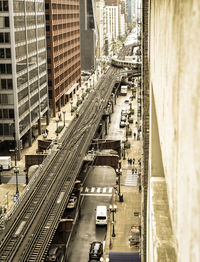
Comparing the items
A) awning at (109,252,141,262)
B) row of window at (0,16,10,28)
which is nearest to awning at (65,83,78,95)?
row of window at (0,16,10,28)

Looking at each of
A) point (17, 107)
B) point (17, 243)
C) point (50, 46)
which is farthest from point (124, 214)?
point (50, 46)

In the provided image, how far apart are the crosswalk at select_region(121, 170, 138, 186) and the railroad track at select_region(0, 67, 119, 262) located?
6978 millimetres

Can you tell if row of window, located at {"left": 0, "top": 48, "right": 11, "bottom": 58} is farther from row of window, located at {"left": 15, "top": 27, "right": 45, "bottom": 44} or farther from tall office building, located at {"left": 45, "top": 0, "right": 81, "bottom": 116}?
tall office building, located at {"left": 45, "top": 0, "right": 81, "bottom": 116}

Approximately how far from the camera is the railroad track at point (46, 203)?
36.3 meters

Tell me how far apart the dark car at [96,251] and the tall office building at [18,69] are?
1276 inches

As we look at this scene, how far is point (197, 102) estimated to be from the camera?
8.82 ft

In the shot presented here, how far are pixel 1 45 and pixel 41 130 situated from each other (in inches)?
1003

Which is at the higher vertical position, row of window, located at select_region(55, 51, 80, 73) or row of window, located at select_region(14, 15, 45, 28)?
row of window, located at select_region(14, 15, 45, 28)

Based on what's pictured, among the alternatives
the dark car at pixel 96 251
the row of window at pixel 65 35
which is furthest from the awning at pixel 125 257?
the row of window at pixel 65 35

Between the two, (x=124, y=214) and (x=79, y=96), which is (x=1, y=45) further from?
(x=79, y=96)

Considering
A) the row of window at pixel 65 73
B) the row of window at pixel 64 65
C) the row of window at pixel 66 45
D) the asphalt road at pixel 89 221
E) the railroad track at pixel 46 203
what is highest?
the row of window at pixel 66 45

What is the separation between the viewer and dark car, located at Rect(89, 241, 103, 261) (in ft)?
134

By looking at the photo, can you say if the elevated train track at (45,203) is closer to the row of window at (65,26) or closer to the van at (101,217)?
the van at (101,217)

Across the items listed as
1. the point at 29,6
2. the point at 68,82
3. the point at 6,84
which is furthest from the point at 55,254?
the point at 68,82
